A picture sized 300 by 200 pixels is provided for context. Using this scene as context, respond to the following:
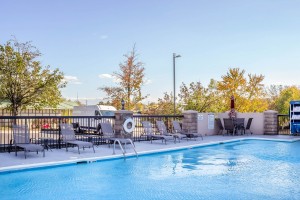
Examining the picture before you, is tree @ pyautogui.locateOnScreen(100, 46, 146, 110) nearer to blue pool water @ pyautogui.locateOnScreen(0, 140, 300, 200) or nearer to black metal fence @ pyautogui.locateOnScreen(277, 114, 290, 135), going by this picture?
black metal fence @ pyautogui.locateOnScreen(277, 114, 290, 135)

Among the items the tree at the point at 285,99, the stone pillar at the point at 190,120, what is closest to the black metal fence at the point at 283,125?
the stone pillar at the point at 190,120

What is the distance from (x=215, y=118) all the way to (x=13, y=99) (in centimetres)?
1142

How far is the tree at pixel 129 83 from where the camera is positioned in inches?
950

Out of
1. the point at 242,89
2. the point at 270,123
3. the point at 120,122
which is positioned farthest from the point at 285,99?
the point at 120,122

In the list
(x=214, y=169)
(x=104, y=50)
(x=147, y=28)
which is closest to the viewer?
(x=214, y=169)

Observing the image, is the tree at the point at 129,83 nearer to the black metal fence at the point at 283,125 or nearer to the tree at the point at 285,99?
the black metal fence at the point at 283,125

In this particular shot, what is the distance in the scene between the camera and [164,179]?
7059 mm

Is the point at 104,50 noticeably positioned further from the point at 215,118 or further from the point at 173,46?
the point at 215,118

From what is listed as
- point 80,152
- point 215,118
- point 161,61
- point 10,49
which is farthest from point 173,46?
point 80,152

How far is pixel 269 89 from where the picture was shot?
141 feet

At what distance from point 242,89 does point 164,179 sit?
20761 millimetres

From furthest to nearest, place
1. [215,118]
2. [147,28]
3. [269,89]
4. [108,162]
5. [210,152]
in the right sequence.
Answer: [269,89], [147,28], [215,118], [210,152], [108,162]

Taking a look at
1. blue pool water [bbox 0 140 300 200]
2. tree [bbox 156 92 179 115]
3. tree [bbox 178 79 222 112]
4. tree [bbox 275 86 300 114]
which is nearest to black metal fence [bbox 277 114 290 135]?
tree [bbox 178 79 222 112]

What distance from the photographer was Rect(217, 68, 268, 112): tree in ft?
84.4
